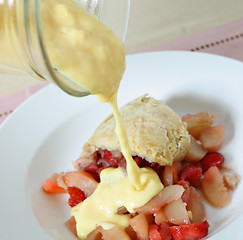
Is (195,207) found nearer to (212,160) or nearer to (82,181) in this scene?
(212,160)

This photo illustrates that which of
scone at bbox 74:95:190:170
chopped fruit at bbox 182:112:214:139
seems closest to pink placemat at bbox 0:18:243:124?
chopped fruit at bbox 182:112:214:139

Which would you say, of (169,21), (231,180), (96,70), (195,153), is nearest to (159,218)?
(231,180)

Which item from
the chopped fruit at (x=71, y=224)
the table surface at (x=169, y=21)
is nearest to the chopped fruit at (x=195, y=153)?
the chopped fruit at (x=71, y=224)

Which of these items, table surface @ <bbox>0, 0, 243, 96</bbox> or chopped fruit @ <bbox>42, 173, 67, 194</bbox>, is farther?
table surface @ <bbox>0, 0, 243, 96</bbox>

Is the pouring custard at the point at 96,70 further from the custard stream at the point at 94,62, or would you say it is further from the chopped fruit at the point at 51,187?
the chopped fruit at the point at 51,187

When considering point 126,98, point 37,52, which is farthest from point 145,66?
point 37,52

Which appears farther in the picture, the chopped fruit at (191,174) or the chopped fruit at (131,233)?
the chopped fruit at (191,174)

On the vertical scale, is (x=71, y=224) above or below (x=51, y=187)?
below

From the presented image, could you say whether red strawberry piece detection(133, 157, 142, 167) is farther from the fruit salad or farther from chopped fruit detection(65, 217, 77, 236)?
chopped fruit detection(65, 217, 77, 236)
